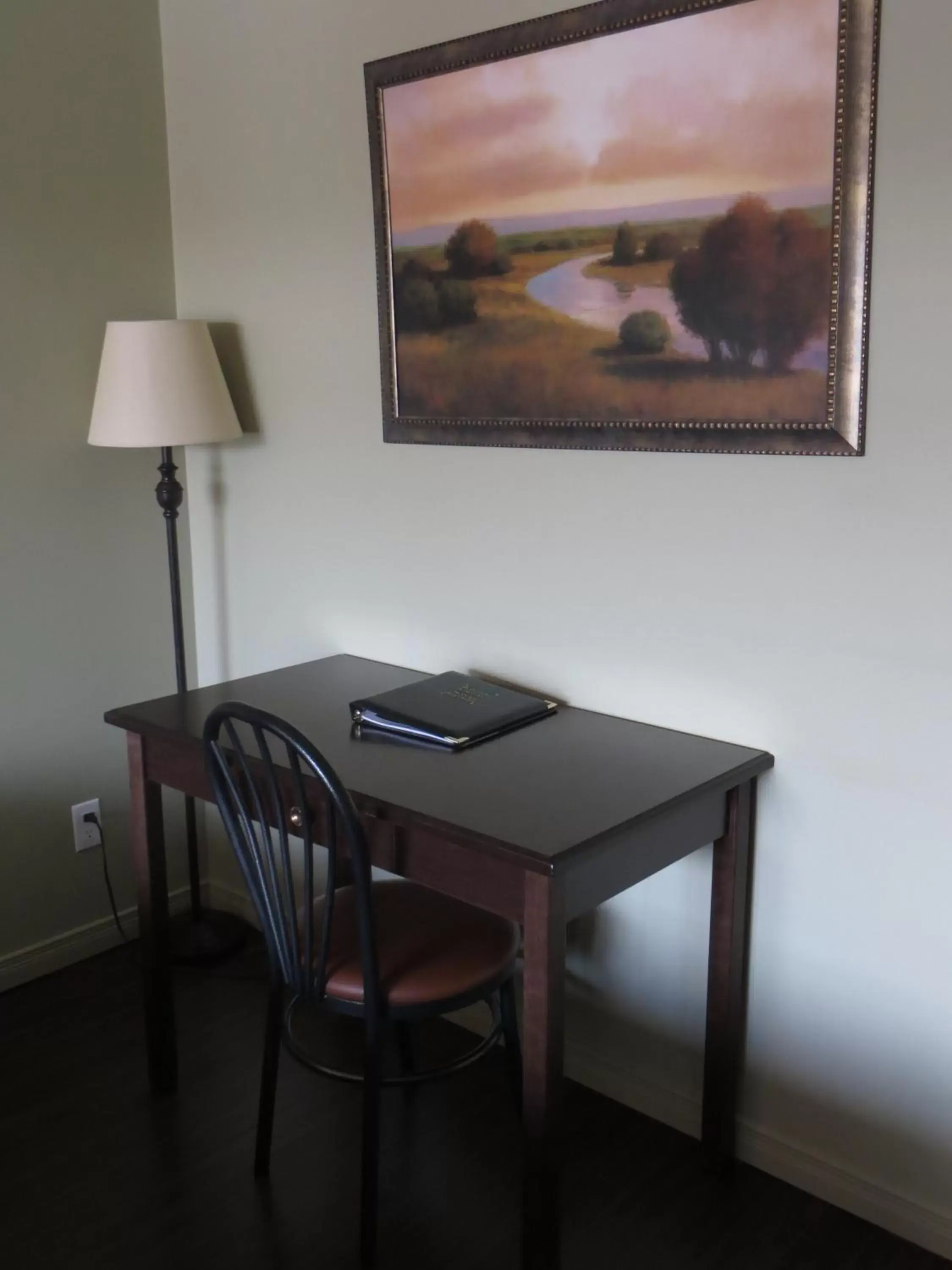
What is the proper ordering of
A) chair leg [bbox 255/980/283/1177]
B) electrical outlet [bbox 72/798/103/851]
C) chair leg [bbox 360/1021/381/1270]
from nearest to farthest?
chair leg [bbox 360/1021/381/1270]
chair leg [bbox 255/980/283/1177]
electrical outlet [bbox 72/798/103/851]

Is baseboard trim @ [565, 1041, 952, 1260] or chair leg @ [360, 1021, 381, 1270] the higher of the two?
chair leg @ [360, 1021, 381, 1270]

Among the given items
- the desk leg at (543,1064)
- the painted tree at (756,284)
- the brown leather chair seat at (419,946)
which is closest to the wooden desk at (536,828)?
the desk leg at (543,1064)

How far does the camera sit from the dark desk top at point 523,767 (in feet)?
5.50

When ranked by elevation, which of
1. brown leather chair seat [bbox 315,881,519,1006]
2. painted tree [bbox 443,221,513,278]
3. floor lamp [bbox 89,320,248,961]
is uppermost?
painted tree [bbox 443,221,513,278]

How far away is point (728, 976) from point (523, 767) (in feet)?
1.73

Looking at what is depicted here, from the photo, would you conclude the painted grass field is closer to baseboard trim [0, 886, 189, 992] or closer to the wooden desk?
the wooden desk

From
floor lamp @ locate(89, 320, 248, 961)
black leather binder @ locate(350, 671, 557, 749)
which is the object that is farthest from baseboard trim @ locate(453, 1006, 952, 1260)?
floor lamp @ locate(89, 320, 248, 961)

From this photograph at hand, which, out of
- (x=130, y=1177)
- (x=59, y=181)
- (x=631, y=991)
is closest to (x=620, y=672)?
(x=631, y=991)

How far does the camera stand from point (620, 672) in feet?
7.05

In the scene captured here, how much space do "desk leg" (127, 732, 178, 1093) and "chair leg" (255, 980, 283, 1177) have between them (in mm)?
318

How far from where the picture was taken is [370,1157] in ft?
6.11

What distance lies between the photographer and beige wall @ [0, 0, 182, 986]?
2535mm

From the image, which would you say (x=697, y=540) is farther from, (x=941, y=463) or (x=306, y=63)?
(x=306, y=63)

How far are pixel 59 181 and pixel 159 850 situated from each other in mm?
1458
